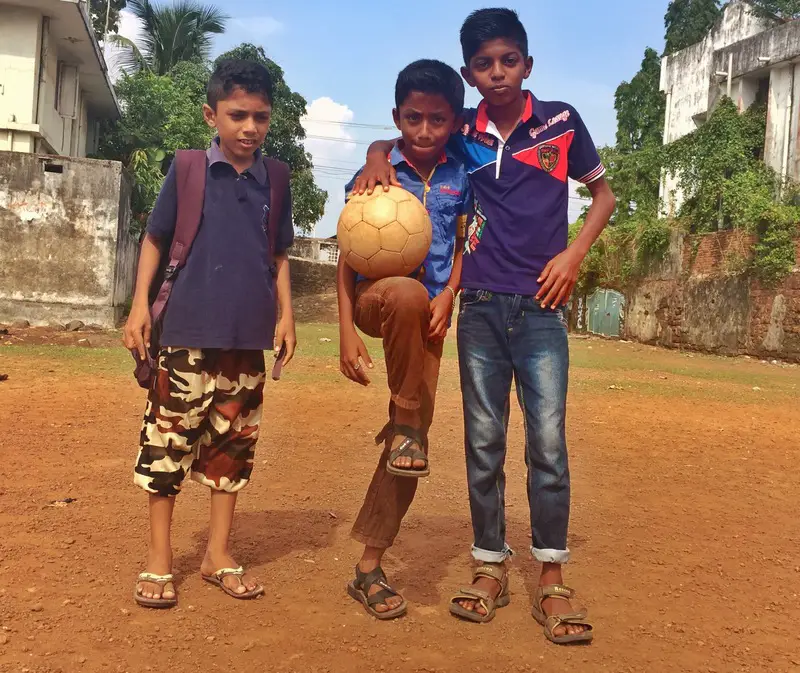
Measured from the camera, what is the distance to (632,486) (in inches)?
198

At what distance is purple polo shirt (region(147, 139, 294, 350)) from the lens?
2.84 meters

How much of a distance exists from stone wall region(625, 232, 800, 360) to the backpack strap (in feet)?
50.5

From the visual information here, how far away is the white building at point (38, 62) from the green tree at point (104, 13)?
12.3 m

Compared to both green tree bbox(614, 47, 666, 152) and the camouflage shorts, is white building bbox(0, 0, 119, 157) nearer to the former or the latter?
the camouflage shorts

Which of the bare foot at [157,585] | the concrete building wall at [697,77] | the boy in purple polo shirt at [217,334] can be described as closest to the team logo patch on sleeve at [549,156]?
the boy in purple polo shirt at [217,334]

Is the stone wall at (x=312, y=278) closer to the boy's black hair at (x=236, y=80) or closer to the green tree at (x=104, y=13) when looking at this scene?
the green tree at (x=104, y=13)

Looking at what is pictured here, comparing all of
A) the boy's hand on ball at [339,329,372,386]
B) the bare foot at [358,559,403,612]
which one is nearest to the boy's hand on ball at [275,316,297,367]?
the boy's hand on ball at [339,329,372,386]

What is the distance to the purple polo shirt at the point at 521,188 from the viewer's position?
9.24 ft

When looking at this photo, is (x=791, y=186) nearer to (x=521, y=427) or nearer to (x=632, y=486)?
(x=521, y=427)

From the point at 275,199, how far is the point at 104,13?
28.9m

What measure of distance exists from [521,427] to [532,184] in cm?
424

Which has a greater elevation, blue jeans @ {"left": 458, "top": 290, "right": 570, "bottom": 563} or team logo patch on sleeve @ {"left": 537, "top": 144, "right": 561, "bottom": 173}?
team logo patch on sleeve @ {"left": 537, "top": 144, "right": 561, "bottom": 173}

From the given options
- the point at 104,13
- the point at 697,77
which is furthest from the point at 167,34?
the point at 697,77

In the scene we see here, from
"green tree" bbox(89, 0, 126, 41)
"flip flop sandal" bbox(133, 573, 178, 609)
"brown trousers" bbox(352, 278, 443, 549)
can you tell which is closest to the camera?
"brown trousers" bbox(352, 278, 443, 549)
